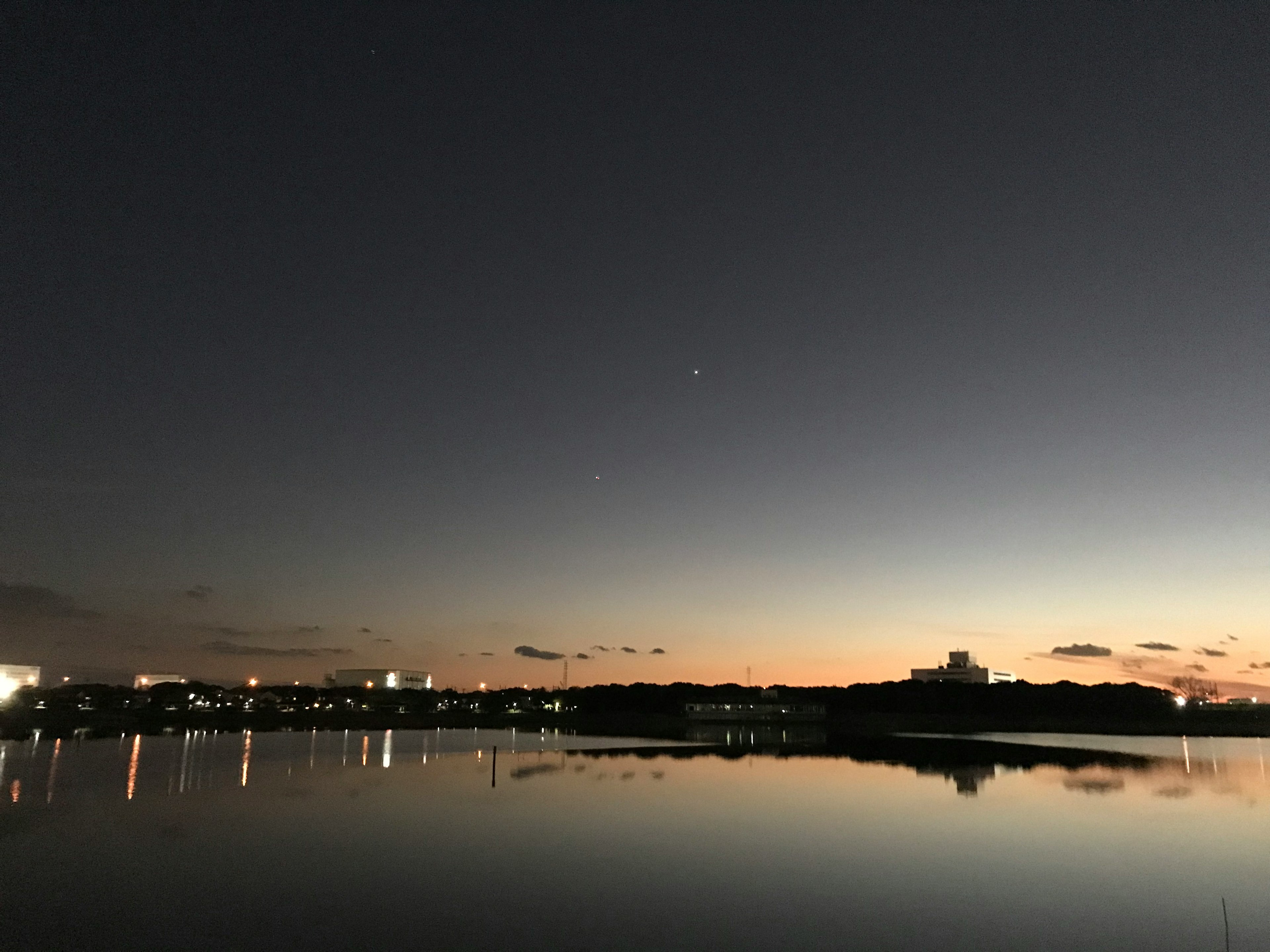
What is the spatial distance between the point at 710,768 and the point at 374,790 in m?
26.5

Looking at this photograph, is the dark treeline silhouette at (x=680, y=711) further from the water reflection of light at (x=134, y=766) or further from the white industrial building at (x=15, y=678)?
the water reflection of light at (x=134, y=766)

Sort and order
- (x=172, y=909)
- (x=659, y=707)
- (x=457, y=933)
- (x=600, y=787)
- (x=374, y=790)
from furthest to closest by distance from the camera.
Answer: (x=659, y=707) → (x=600, y=787) → (x=374, y=790) → (x=172, y=909) → (x=457, y=933)

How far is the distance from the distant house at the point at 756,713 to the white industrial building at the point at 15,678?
338 feet

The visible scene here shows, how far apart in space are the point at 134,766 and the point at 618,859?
44.5 metres

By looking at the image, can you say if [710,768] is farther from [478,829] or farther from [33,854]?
[33,854]

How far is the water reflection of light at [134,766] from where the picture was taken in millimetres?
46709

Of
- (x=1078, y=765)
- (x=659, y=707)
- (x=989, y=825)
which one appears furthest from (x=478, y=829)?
(x=659, y=707)

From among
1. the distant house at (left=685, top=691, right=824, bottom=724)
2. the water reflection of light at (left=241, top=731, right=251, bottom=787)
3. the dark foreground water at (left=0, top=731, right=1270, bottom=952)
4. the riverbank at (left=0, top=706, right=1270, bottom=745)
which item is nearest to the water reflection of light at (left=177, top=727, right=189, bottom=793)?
the dark foreground water at (left=0, top=731, right=1270, bottom=952)

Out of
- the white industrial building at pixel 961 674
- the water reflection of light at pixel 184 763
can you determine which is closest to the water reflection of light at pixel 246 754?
the water reflection of light at pixel 184 763

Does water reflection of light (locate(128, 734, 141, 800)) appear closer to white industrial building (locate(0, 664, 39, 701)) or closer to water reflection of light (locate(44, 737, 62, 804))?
water reflection of light (locate(44, 737, 62, 804))

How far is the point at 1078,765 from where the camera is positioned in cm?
7138

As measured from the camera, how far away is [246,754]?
237 feet

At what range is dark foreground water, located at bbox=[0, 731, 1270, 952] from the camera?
21781 mm

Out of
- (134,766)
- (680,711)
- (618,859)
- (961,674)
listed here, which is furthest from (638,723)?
(618,859)
